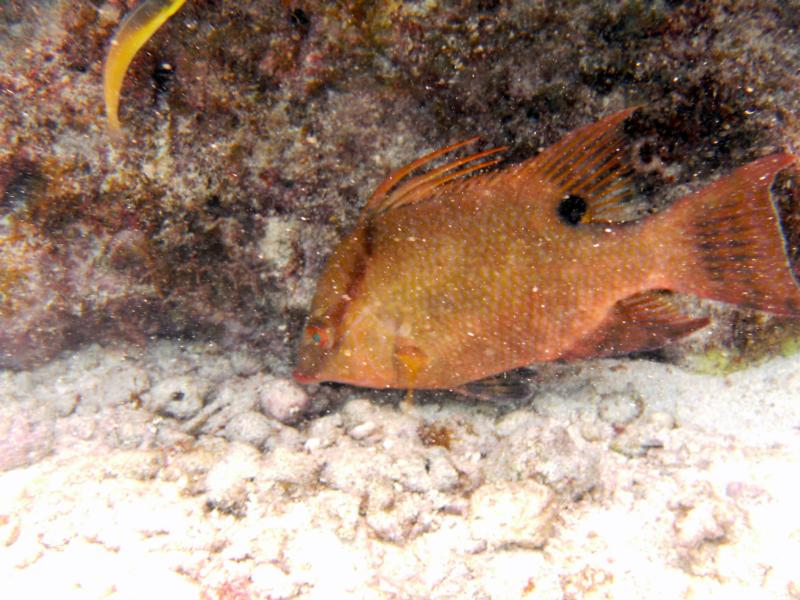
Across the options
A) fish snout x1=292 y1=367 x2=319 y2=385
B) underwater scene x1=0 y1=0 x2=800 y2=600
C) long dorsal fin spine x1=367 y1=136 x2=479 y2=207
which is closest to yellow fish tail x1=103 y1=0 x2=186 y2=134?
underwater scene x1=0 y1=0 x2=800 y2=600

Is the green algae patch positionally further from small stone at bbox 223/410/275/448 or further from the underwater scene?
small stone at bbox 223/410/275/448

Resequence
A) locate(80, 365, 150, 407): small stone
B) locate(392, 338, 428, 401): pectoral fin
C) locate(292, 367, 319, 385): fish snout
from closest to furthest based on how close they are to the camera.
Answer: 1. locate(392, 338, 428, 401): pectoral fin
2. locate(292, 367, 319, 385): fish snout
3. locate(80, 365, 150, 407): small stone

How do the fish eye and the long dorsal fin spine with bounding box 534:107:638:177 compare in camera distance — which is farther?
the fish eye

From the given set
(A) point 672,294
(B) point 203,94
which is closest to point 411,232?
(B) point 203,94

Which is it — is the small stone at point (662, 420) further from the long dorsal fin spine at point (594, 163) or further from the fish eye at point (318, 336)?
the fish eye at point (318, 336)

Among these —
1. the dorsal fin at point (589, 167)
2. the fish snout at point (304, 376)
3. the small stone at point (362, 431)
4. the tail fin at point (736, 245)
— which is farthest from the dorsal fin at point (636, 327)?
the fish snout at point (304, 376)

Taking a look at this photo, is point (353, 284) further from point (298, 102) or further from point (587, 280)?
point (587, 280)

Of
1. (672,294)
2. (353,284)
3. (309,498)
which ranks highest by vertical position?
(672,294)

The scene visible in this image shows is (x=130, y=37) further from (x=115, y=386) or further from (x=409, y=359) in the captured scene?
(x=115, y=386)
